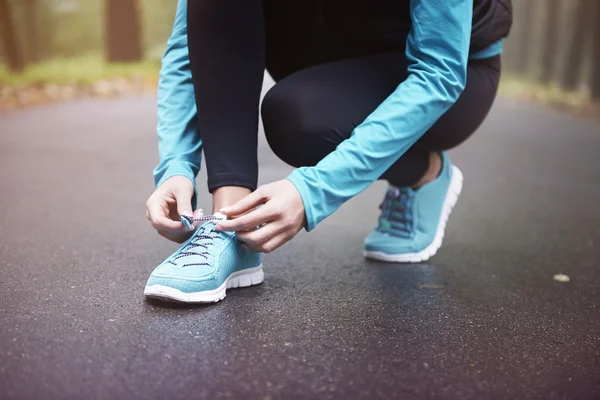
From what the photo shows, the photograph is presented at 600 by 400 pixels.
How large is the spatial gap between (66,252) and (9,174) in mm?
1228

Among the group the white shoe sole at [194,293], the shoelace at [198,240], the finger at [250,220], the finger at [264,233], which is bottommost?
the white shoe sole at [194,293]

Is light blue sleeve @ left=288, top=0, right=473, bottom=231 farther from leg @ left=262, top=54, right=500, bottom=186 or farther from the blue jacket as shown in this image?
leg @ left=262, top=54, right=500, bottom=186

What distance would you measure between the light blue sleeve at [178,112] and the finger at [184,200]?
65 mm

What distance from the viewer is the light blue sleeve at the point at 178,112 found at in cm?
127

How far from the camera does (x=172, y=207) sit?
121cm

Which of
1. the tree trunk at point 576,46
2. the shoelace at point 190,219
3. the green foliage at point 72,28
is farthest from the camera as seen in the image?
the green foliage at point 72,28

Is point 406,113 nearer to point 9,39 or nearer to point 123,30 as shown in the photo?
point 9,39

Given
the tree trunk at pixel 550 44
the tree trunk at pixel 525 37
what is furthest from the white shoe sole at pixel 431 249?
the tree trunk at pixel 525 37

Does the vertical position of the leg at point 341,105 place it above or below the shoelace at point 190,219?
above

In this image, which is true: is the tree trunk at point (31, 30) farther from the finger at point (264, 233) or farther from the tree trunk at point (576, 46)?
the finger at point (264, 233)

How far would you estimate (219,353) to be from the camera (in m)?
0.95

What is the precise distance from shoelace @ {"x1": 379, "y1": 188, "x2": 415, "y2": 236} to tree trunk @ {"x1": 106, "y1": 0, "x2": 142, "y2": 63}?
7166 mm

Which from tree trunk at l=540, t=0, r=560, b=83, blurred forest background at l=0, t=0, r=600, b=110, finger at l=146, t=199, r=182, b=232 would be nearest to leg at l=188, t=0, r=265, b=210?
finger at l=146, t=199, r=182, b=232

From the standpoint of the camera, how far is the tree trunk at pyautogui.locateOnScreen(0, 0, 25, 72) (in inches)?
257
